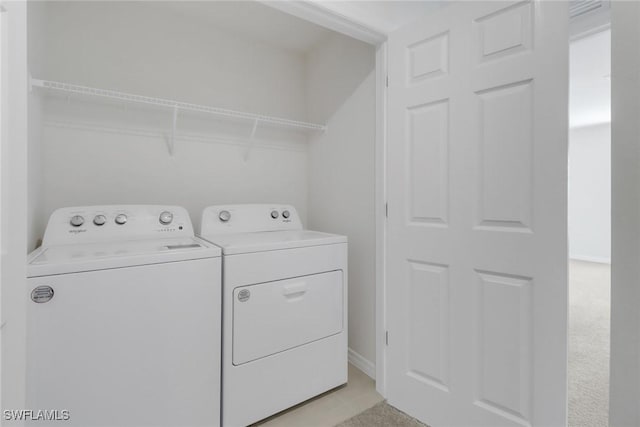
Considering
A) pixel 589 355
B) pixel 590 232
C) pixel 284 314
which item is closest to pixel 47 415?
pixel 284 314

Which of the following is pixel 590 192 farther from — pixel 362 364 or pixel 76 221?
pixel 76 221

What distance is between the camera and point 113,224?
1577 mm

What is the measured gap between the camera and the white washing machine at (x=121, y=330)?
1062mm

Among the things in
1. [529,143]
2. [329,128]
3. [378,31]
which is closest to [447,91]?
[529,143]

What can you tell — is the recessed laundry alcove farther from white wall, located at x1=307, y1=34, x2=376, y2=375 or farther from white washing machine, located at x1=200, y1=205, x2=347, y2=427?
white washing machine, located at x1=200, y1=205, x2=347, y2=427

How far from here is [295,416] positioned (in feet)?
5.20

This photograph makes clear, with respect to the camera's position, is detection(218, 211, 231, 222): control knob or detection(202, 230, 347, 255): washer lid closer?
detection(202, 230, 347, 255): washer lid

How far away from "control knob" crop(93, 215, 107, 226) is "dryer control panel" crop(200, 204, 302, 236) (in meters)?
0.49

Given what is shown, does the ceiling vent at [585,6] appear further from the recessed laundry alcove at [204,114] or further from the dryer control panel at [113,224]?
the dryer control panel at [113,224]

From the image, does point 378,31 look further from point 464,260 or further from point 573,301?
point 573,301

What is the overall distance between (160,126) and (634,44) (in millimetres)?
2332

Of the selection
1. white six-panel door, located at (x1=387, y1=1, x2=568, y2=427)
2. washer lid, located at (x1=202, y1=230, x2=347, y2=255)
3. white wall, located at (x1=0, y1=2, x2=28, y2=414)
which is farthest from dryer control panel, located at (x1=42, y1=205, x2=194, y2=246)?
white six-panel door, located at (x1=387, y1=1, x2=568, y2=427)

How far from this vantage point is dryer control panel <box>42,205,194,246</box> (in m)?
1.46

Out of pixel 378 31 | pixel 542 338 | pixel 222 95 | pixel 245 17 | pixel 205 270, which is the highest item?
pixel 245 17
